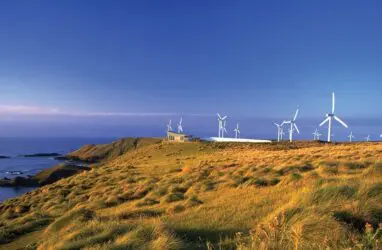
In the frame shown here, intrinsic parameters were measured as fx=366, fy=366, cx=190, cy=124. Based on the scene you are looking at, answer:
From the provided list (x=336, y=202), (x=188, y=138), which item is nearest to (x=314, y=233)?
(x=336, y=202)

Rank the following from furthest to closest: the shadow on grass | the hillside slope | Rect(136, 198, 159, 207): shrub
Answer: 1. the hillside slope
2. Rect(136, 198, 159, 207): shrub
3. the shadow on grass

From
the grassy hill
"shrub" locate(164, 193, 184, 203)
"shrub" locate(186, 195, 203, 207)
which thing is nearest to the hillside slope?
"shrub" locate(164, 193, 184, 203)

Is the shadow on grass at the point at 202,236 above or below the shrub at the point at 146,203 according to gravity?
above

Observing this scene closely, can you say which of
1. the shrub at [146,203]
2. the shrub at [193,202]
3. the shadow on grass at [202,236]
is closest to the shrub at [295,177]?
the shrub at [193,202]

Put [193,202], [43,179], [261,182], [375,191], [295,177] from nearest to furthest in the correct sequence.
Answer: [375,191]
[193,202]
[295,177]
[261,182]
[43,179]

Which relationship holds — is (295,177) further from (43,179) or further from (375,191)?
(43,179)

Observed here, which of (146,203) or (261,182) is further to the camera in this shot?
(146,203)

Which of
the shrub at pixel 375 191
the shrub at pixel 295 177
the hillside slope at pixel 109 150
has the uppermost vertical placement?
the shrub at pixel 375 191

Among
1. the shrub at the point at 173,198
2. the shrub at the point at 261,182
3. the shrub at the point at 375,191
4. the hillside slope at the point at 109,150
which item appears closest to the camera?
the shrub at the point at 375,191

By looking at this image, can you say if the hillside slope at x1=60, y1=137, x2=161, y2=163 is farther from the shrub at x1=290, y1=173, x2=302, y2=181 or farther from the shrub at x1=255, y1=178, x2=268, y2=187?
the shrub at x1=290, y1=173, x2=302, y2=181

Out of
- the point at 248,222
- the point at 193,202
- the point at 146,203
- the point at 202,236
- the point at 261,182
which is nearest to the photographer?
the point at 202,236

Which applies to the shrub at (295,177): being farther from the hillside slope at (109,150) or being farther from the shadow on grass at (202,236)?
the hillside slope at (109,150)

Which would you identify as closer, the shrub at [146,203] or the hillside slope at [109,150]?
the shrub at [146,203]

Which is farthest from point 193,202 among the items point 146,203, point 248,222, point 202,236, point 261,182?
point 202,236
